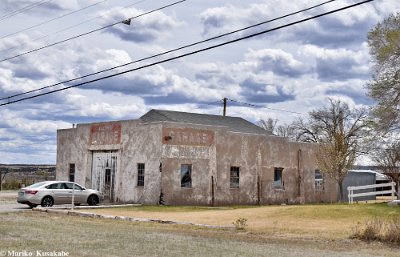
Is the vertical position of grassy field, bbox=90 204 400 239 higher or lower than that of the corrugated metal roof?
lower

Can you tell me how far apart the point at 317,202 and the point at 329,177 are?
2.50m

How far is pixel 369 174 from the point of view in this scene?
183 ft

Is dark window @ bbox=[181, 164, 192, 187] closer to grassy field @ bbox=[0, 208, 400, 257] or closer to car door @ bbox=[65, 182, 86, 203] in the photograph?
car door @ bbox=[65, 182, 86, 203]

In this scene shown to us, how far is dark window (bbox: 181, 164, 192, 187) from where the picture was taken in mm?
33531

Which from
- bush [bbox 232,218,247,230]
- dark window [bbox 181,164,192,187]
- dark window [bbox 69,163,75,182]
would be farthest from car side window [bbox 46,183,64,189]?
bush [bbox 232,218,247,230]

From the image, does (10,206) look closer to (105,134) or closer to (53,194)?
(53,194)

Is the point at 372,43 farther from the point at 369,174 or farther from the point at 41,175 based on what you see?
the point at 41,175

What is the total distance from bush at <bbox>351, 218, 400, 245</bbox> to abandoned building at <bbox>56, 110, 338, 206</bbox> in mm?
15344

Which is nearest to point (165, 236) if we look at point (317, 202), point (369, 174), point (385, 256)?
point (385, 256)

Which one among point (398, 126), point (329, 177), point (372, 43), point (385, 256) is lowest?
point (385, 256)

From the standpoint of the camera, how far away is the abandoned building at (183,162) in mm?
32938

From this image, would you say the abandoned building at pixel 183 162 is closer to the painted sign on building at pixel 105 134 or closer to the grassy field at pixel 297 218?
the painted sign on building at pixel 105 134

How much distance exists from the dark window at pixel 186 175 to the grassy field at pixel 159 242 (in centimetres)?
1194

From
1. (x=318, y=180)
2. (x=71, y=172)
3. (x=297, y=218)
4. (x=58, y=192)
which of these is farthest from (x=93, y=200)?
(x=318, y=180)
